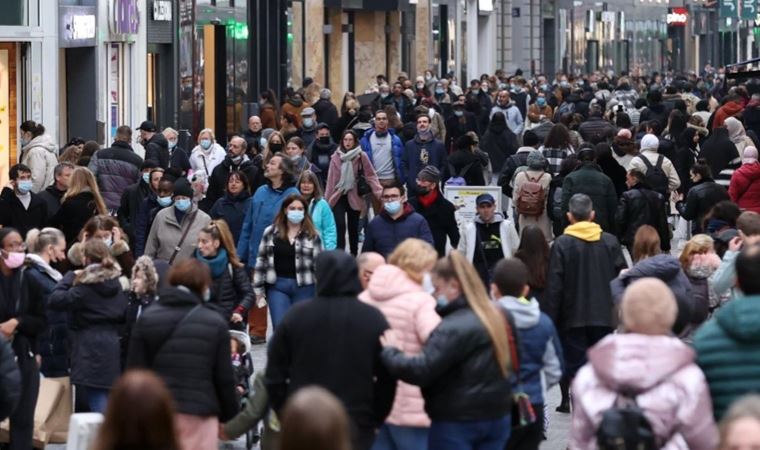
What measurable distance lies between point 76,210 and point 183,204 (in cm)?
124

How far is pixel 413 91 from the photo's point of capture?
39.3 meters

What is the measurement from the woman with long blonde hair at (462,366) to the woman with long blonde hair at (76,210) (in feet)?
24.5

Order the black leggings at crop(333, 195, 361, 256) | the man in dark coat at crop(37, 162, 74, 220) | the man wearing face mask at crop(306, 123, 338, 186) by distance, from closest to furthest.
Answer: the man in dark coat at crop(37, 162, 74, 220) < the black leggings at crop(333, 195, 361, 256) < the man wearing face mask at crop(306, 123, 338, 186)

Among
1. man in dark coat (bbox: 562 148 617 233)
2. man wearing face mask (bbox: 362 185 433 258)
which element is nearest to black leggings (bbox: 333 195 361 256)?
man in dark coat (bbox: 562 148 617 233)

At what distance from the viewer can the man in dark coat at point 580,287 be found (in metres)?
12.8

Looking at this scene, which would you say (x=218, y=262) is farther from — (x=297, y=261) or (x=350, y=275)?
(x=350, y=275)

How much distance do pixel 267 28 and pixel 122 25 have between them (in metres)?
13.8

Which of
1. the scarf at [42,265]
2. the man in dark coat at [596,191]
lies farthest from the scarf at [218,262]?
the man in dark coat at [596,191]

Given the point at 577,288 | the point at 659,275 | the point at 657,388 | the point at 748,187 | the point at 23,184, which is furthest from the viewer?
the point at 748,187

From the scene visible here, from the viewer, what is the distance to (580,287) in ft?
42.1

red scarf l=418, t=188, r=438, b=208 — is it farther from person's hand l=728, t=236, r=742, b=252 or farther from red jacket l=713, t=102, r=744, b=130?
red jacket l=713, t=102, r=744, b=130

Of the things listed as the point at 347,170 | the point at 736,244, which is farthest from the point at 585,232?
the point at 347,170

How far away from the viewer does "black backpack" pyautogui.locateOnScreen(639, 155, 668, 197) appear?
2000cm

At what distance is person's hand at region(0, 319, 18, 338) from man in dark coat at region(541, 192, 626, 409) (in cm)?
341
